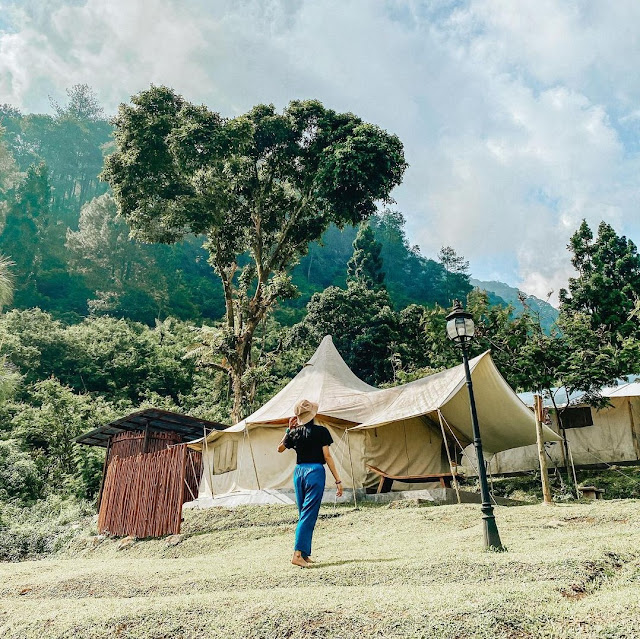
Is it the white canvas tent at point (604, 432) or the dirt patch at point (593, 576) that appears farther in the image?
the white canvas tent at point (604, 432)

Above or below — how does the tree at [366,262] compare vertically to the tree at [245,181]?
above

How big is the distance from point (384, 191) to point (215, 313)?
90.4 ft

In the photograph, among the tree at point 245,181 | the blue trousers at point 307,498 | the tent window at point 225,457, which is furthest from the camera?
the tree at point 245,181

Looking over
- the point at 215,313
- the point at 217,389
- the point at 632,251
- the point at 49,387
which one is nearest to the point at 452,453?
the point at 217,389

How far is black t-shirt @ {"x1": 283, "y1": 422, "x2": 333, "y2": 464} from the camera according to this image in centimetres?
506

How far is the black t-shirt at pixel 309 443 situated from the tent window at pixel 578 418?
14305mm

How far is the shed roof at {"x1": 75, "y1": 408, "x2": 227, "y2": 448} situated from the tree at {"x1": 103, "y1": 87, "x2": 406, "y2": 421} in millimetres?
1549

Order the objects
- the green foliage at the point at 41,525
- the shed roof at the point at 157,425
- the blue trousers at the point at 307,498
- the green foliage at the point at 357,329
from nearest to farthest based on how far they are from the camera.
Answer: the blue trousers at the point at 307,498 → the green foliage at the point at 41,525 → the shed roof at the point at 157,425 → the green foliage at the point at 357,329

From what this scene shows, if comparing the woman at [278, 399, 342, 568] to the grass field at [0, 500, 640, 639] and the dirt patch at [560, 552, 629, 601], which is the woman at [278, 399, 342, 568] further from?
the dirt patch at [560, 552, 629, 601]

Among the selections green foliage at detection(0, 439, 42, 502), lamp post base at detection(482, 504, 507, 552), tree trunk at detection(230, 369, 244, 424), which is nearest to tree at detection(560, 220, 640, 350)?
tree trunk at detection(230, 369, 244, 424)

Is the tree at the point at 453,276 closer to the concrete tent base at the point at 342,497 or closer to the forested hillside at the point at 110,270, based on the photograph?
the forested hillside at the point at 110,270

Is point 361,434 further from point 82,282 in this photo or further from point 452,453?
point 82,282

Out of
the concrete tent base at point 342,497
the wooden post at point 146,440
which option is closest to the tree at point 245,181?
the wooden post at point 146,440

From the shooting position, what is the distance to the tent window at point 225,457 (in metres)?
14.4
